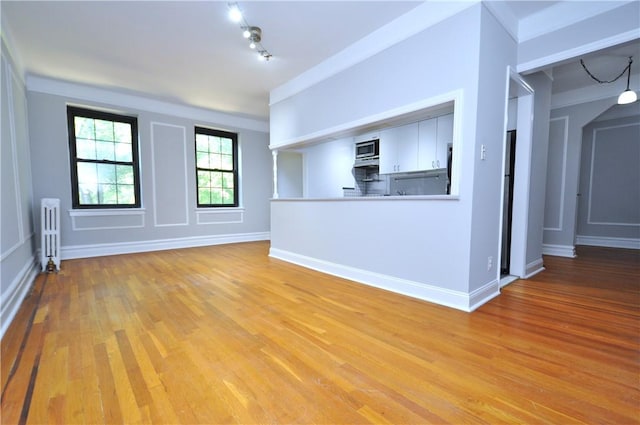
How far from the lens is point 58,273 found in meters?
3.55

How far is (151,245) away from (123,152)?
5.83 ft

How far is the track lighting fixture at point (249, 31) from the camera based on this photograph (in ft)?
8.27

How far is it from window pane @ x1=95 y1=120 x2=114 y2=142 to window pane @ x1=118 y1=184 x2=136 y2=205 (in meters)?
0.84

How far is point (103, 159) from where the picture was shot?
15.5 feet

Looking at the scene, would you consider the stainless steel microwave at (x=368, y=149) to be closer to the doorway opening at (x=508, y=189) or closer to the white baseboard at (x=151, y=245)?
the doorway opening at (x=508, y=189)

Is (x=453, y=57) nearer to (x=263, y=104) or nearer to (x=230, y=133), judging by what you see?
(x=263, y=104)

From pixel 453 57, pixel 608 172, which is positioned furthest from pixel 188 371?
pixel 608 172

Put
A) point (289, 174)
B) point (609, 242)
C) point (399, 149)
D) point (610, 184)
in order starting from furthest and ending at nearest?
point (289, 174) < point (609, 242) < point (610, 184) < point (399, 149)

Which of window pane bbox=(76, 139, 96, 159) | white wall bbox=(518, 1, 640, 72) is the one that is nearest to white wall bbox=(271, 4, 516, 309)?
white wall bbox=(518, 1, 640, 72)

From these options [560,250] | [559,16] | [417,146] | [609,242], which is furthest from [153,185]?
[609,242]

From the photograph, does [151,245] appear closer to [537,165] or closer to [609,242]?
[537,165]

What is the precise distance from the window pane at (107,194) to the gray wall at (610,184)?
9.14 m

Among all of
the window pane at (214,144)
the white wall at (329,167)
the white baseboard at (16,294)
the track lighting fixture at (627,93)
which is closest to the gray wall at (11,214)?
the white baseboard at (16,294)

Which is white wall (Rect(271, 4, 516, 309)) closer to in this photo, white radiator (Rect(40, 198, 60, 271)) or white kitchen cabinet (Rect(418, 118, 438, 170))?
white kitchen cabinet (Rect(418, 118, 438, 170))
